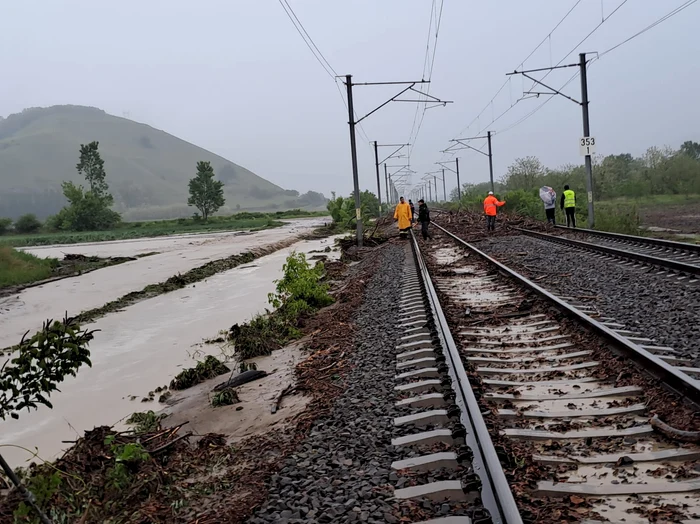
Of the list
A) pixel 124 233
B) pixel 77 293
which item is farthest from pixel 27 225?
pixel 77 293

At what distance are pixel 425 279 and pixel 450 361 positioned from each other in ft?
20.1

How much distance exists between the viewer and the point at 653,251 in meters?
13.7

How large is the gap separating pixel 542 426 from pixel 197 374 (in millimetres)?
5288

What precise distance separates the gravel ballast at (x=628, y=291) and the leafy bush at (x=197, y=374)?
560 cm

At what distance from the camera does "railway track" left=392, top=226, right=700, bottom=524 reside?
3078 millimetres

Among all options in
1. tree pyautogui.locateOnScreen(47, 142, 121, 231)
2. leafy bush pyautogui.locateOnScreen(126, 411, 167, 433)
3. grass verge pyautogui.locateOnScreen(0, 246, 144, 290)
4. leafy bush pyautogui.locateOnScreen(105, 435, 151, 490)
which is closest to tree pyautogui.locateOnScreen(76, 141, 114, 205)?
tree pyautogui.locateOnScreen(47, 142, 121, 231)

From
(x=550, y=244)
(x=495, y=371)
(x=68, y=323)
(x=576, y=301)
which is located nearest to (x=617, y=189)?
(x=550, y=244)

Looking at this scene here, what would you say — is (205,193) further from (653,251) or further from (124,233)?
(653,251)

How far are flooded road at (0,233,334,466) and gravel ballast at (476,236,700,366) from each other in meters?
6.28

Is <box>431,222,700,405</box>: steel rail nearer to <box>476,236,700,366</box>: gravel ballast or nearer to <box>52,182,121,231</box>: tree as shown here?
<box>476,236,700,366</box>: gravel ballast

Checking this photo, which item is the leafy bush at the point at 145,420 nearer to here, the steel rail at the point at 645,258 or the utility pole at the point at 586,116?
the steel rail at the point at 645,258

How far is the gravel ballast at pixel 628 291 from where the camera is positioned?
21.3 feet

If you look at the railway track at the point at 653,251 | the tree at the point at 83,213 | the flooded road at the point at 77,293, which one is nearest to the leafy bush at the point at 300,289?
the flooded road at the point at 77,293

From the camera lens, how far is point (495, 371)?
558cm
